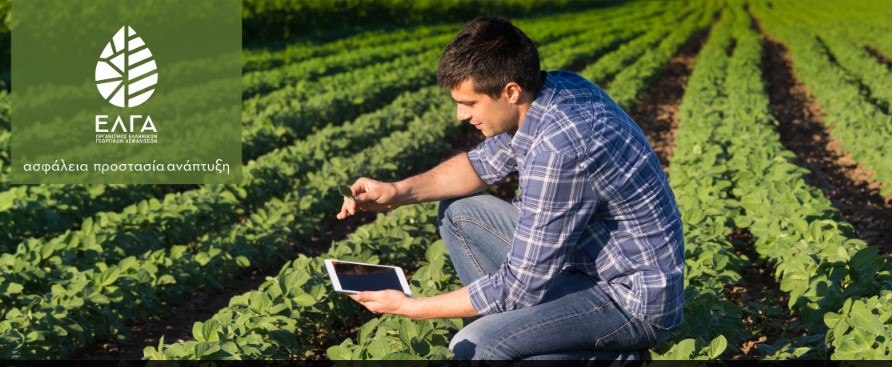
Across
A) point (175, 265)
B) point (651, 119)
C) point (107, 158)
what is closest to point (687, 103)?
point (651, 119)

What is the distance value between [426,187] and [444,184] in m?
0.08

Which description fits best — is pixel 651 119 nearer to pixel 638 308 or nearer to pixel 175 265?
pixel 175 265

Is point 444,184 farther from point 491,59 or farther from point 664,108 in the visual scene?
point 664,108

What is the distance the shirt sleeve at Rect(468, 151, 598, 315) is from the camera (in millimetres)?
2758

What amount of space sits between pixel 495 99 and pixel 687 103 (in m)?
9.42

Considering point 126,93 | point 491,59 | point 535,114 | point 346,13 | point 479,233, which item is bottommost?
point 126,93

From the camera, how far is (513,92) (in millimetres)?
2900

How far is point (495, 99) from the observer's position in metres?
2.91

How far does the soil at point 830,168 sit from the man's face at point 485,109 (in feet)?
12.8

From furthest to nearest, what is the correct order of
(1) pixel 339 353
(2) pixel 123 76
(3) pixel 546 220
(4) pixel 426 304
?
(2) pixel 123 76 < (1) pixel 339 353 < (4) pixel 426 304 < (3) pixel 546 220

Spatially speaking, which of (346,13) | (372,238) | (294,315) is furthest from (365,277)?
(346,13)

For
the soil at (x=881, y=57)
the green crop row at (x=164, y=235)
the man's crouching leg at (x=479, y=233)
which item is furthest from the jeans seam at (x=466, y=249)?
the soil at (x=881, y=57)

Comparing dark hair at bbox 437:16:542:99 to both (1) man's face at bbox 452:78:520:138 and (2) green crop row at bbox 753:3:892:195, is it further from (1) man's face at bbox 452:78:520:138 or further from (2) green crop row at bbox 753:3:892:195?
(2) green crop row at bbox 753:3:892:195

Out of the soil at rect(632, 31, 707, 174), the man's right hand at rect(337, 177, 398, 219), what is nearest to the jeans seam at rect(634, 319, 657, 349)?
the man's right hand at rect(337, 177, 398, 219)
